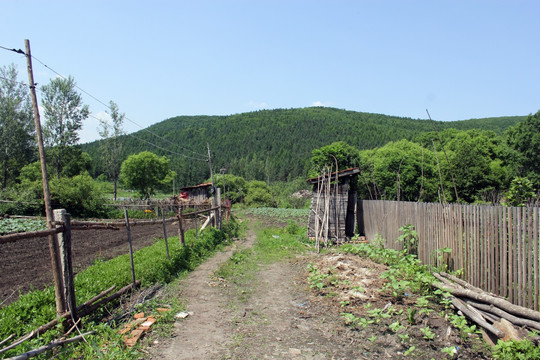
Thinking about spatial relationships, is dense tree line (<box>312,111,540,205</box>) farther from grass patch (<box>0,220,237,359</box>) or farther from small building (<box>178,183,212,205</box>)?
grass patch (<box>0,220,237,359</box>)

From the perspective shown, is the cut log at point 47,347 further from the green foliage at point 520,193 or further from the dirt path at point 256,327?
the green foliage at point 520,193

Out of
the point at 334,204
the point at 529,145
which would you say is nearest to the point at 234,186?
the point at 529,145

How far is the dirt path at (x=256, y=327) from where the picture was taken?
4.33 meters

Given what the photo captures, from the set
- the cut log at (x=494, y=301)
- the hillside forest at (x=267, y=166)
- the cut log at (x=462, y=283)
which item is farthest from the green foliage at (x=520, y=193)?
the cut log at (x=494, y=301)

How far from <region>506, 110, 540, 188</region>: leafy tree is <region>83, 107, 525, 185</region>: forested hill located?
5190cm

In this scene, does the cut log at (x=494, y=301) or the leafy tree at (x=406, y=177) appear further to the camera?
the leafy tree at (x=406, y=177)

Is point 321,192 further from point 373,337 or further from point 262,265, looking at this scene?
point 373,337

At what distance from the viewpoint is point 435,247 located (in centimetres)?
741

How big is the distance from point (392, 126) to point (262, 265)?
113m

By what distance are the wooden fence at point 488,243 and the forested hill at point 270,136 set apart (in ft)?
Result: 265

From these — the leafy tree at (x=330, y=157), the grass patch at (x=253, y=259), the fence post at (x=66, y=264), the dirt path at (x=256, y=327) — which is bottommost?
the grass patch at (x=253, y=259)

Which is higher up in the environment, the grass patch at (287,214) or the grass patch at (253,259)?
the grass patch at (253,259)

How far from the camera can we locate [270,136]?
12550 centimetres

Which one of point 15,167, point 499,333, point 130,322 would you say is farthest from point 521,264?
point 15,167
